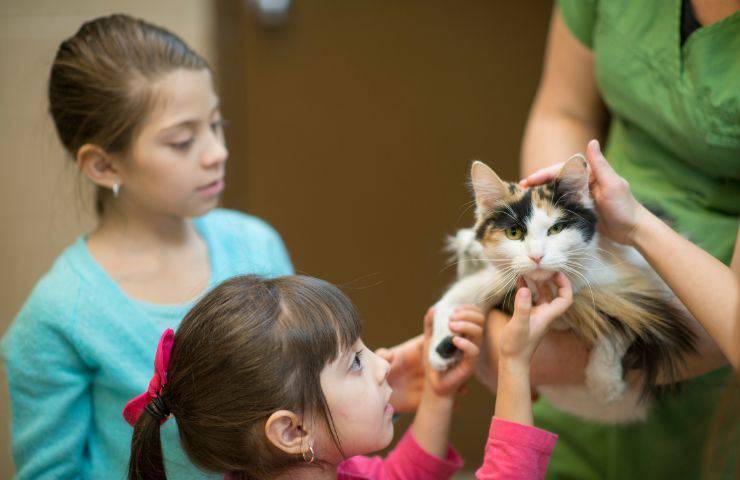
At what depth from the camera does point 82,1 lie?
6.72 feet

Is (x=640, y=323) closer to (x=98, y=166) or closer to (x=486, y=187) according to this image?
(x=486, y=187)

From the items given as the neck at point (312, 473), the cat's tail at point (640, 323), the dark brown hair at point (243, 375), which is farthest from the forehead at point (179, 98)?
the cat's tail at point (640, 323)

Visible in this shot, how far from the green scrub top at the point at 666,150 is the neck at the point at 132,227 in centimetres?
82

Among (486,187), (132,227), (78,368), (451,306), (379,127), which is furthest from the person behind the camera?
(379,127)

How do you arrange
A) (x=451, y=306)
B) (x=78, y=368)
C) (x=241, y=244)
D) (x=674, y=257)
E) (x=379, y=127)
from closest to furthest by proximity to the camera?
(x=674, y=257) < (x=451, y=306) < (x=78, y=368) < (x=241, y=244) < (x=379, y=127)

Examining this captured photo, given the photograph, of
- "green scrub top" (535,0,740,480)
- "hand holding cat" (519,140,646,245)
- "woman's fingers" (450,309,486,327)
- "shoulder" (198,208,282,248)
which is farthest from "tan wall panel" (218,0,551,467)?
"hand holding cat" (519,140,646,245)

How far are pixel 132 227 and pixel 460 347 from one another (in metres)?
0.70

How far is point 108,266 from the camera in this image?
1329mm

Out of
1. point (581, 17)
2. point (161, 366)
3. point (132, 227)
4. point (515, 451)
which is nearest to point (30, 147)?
point (132, 227)

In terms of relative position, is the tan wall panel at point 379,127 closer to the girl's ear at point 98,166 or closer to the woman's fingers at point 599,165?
the girl's ear at point 98,166

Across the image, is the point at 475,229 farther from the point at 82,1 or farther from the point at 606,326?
the point at 82,1

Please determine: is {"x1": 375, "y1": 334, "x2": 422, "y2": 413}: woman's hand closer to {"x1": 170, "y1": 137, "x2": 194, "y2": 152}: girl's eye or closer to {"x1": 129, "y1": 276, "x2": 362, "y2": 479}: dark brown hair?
{"x1": 129, "y1": 276, "x2": 362, "y2": 479}: dark brown hair

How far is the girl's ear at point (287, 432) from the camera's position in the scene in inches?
36.5

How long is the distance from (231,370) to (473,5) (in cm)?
164
